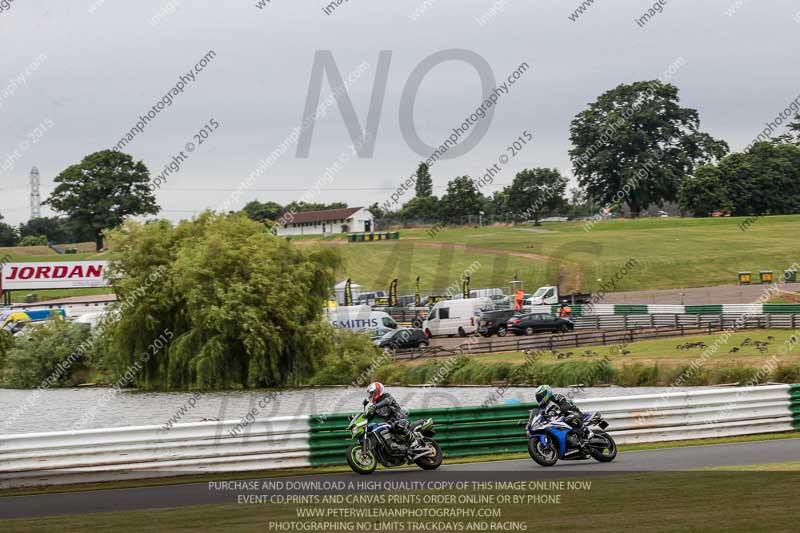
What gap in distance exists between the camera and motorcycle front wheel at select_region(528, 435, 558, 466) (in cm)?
1806

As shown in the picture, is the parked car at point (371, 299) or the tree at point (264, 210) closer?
the parked car at point (371, 299)

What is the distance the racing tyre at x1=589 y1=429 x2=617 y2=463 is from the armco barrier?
209 centimetres

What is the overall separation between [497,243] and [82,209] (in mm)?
48922

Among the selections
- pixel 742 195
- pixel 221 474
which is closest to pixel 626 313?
pixel 221 474

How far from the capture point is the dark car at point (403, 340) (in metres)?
53.7

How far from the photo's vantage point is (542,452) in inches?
716

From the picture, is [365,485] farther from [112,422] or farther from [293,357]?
[293,357]

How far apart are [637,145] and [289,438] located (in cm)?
12486

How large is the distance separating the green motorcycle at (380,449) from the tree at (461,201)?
133m


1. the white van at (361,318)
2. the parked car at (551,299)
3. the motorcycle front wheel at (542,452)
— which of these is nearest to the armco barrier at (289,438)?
the motorcycle front wheel at (542,452)

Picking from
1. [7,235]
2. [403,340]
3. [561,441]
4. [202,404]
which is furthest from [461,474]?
[7,235]

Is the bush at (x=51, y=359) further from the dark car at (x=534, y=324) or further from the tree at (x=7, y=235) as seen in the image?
the tree at (x=7, y=235)

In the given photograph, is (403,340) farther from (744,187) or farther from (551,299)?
(744,187)

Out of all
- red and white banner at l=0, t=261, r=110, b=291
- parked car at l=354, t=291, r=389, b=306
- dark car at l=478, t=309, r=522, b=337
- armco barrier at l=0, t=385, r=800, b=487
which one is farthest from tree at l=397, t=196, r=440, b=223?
armco barrier at l=0, t=385, r=800, b=487
